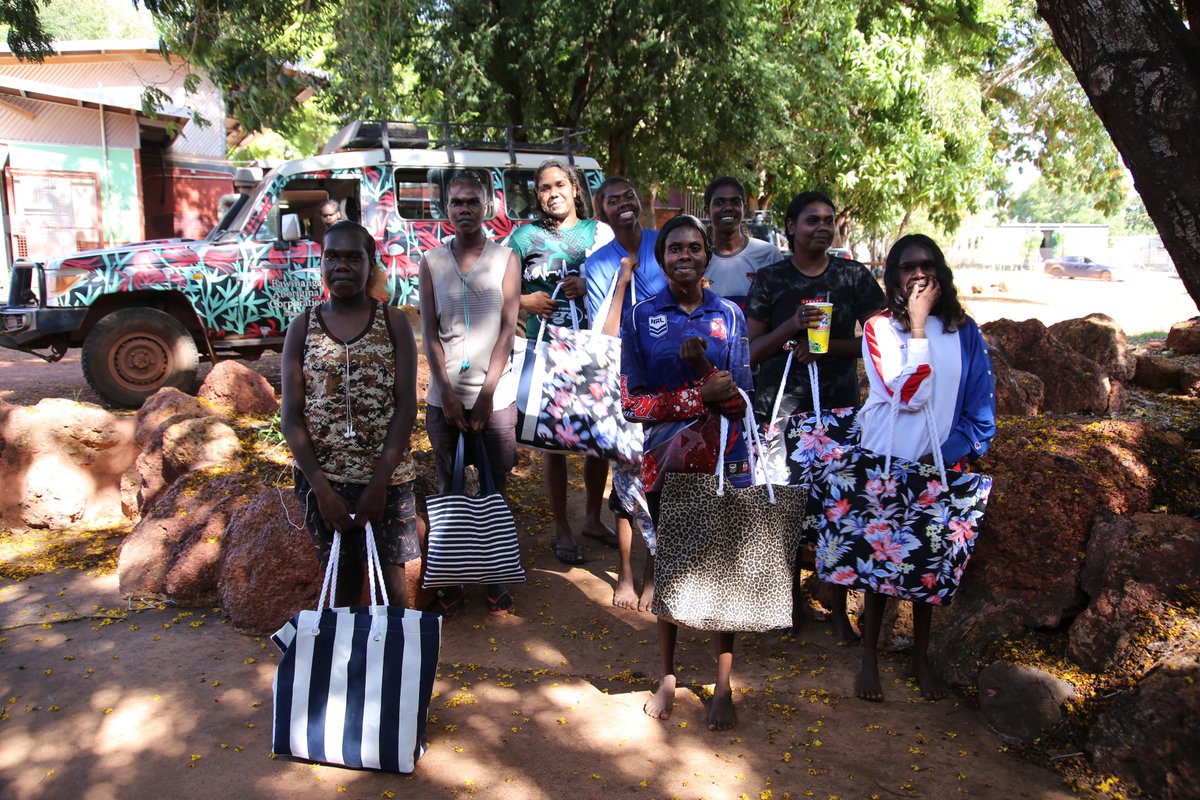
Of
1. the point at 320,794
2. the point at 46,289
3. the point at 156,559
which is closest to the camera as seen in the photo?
the point at 320,794

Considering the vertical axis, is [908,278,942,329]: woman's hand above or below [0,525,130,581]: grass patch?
above

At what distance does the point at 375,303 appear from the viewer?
11.5 ft

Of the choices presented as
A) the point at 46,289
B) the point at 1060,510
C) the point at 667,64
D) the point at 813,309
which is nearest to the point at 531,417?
the point at 813,309

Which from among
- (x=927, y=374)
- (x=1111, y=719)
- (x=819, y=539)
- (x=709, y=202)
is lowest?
(x=1111, y=719)

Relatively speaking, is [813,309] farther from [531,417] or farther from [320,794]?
[320,794]

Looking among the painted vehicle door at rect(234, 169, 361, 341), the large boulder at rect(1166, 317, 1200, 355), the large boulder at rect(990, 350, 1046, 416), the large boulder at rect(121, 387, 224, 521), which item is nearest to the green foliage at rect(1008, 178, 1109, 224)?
the large boulder at rect(1166, 317, 1200, 355)

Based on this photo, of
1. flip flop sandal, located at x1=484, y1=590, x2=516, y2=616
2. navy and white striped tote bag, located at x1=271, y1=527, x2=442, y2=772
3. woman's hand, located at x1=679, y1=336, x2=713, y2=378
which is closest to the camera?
navy and white striped tote bag, located at x1=271, y1=527, x2=442, y2=772

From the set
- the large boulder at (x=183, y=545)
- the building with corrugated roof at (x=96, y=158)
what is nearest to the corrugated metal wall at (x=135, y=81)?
the building with corrugated roof at (x=96, y=158)

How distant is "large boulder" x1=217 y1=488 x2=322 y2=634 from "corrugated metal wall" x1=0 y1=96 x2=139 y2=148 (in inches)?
654

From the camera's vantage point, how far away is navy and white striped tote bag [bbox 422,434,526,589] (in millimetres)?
3973

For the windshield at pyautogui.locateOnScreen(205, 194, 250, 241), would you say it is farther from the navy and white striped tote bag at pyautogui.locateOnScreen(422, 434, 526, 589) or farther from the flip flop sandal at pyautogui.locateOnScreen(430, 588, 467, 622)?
the navy and white striped tote bag at pyautogui.locateOnScreen(422, 434, 526, 589)

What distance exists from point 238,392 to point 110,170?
14066 millimetres

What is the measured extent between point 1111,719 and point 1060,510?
910 millimetres

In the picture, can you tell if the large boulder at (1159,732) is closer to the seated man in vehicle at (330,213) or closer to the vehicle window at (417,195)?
the seated man in vehicle at (330,213)
